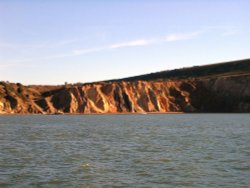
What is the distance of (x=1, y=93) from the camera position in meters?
120

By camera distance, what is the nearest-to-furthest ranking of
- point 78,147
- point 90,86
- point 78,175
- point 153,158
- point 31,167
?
1. point 78,175
2. point 31,167
3. point 153,158
4. point 78,147
5. point 90,86

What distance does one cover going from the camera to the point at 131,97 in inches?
5364

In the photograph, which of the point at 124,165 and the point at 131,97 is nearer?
the point at 124,165

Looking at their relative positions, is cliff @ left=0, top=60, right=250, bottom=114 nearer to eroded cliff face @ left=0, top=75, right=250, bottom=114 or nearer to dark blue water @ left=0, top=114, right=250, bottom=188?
eroded cliff face @ left=0, top=75, right=250, bottom=114

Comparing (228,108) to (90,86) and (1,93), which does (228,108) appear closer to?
(90,86)

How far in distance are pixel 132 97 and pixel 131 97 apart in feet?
1.58

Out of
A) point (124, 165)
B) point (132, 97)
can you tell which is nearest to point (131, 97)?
point (132, 97)

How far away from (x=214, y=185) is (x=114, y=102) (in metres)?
113

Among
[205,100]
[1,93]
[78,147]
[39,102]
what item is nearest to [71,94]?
[39,102]

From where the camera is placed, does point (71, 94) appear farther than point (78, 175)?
Yes

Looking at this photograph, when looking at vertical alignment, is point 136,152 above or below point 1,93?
below

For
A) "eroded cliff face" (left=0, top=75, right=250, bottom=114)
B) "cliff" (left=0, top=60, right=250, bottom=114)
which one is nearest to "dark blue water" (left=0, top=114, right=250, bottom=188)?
"cliff" (left=0, top=60, right=250, bottom=114)

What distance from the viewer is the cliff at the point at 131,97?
123375 millimetres

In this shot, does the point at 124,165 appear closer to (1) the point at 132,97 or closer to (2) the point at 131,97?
(2) the point at 131,97
